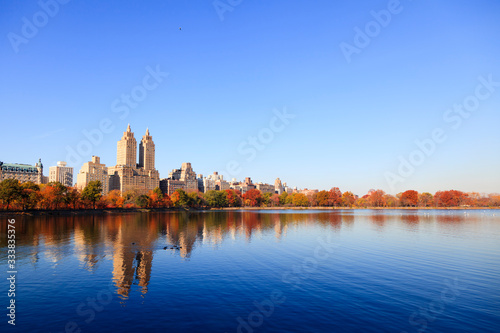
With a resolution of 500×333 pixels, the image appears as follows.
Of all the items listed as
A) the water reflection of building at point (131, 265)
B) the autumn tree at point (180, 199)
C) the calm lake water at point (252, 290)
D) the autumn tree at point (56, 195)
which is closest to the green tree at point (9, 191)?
the autumn tree at point (56, 195)

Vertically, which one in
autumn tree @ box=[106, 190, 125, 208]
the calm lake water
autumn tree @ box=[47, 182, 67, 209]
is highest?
autumn tree @ box=[47, 182, 67, 209]

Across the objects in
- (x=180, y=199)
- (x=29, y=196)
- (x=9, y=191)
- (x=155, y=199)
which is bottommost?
(x=180, y=199)

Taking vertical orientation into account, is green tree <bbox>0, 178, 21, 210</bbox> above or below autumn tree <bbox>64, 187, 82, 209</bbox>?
above

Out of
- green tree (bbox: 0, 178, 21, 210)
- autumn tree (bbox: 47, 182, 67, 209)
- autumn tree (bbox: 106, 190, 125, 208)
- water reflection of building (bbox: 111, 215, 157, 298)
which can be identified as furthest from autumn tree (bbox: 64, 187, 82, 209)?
water reflection of building (bbox: 111, 215, 157, 298)

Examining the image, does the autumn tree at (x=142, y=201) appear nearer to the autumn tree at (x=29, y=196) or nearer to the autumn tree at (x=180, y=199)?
the autumn tree at (x=180, y=199)

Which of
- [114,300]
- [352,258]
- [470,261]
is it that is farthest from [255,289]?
[470,261]

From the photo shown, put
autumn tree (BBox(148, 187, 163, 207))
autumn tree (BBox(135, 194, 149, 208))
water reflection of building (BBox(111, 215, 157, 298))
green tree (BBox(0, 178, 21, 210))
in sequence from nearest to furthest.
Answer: water reflection of building (BBox(111, 215, 157, 298)) < green tree (BBox(0, 178, 21, 210)) < autumn tree (BBox(135, 194, 149, 208)) < autumn tree (BBox(148, 187, 163, 207))

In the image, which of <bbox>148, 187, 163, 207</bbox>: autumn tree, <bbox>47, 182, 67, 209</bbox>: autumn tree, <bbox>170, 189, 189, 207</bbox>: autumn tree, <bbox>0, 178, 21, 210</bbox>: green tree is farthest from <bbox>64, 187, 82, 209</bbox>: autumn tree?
<bbox>170, 189, 189, 207</bbox>: autumn tree

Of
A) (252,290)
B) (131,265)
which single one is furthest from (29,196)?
(252,290)

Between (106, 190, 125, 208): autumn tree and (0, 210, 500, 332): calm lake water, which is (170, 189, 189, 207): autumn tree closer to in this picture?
(106, 190, 125, 208): autumn tree

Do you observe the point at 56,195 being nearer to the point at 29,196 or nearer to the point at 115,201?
the point at 29,196

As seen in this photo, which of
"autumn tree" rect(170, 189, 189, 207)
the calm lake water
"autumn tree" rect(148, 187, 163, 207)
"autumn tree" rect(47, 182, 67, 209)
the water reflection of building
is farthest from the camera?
"autumn tree" rect(170, 189, 189, 207)

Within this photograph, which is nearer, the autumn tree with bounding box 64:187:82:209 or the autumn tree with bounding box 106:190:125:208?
the autumn tree with bounding box 64:187:82:209

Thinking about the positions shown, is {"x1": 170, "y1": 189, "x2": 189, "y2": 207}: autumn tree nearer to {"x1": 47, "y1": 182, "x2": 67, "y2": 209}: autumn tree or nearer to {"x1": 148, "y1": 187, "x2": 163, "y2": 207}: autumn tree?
{"x1": 148, "y1": 187, "x2": 163, "y2": 207}: autumn tree
